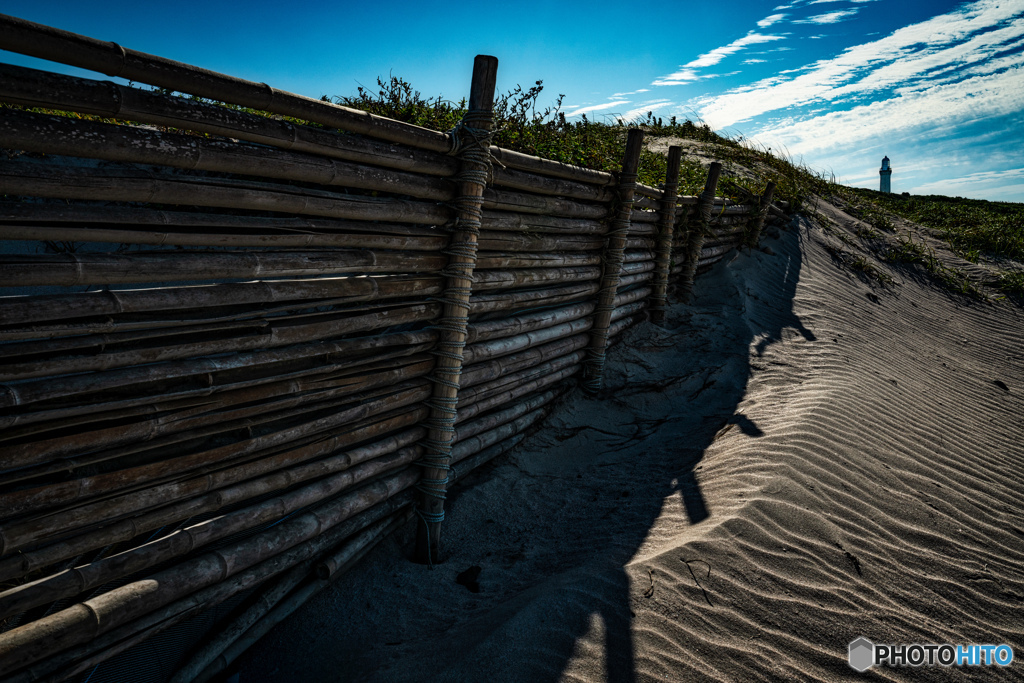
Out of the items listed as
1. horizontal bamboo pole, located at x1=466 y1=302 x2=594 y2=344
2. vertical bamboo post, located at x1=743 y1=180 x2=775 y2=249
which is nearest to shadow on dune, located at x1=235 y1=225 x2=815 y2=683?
horizontal bamboo pole, located at x1=466 y1=302 x2=594 y2=344

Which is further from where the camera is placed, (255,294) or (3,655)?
(255,294)

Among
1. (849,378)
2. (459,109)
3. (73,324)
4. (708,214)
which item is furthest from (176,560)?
(708,214)

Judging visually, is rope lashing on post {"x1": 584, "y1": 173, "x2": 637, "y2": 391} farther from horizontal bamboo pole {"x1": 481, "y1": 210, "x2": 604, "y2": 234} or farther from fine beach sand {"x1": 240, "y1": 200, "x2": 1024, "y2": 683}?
fine beach sand {"x1": 240, "y1": 200, "x2": 1024, "y2": 683}

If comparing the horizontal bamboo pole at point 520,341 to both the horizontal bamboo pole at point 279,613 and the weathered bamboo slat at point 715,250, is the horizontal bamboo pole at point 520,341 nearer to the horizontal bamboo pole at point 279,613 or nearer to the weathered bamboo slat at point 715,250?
the horizontal bamboo pole at point 279,613

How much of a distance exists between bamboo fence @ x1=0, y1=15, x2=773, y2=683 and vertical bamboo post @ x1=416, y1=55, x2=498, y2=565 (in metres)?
0.01

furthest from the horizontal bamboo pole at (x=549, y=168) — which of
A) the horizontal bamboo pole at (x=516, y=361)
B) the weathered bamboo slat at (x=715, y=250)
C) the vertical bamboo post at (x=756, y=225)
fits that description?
the vertical bamboo post at (x=756, y=225)

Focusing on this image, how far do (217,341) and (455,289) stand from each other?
1385mm

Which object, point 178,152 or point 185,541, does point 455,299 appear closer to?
point 178,152

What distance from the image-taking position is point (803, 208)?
10344 millimetres

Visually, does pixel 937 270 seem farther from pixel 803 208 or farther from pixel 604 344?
pixel 604 344

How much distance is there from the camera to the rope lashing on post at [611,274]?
5.17 m

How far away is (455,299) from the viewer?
335 cm

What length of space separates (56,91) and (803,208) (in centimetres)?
1128

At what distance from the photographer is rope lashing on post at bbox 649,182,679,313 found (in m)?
6.27
